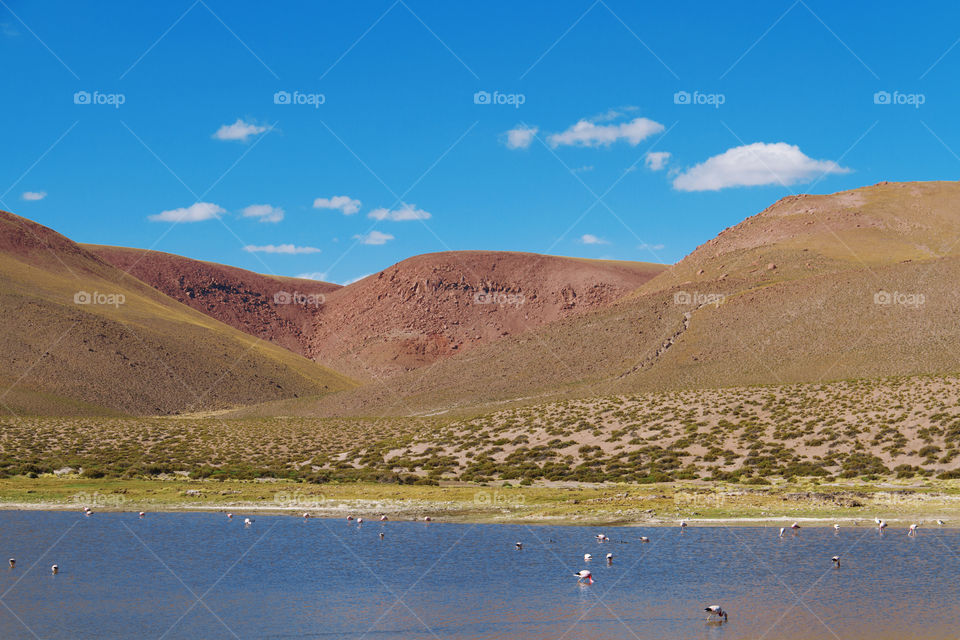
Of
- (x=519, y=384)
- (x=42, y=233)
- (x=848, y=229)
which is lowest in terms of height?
(x=519, y=384)

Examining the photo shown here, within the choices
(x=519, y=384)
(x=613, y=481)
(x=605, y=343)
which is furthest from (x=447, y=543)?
(x=605, y=343)

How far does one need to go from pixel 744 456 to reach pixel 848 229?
8676 cm

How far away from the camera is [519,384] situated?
293 feet

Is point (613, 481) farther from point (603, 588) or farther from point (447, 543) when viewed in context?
point (603, 588)

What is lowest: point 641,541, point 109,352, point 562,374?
point 641,541

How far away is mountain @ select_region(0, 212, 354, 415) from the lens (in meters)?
106
